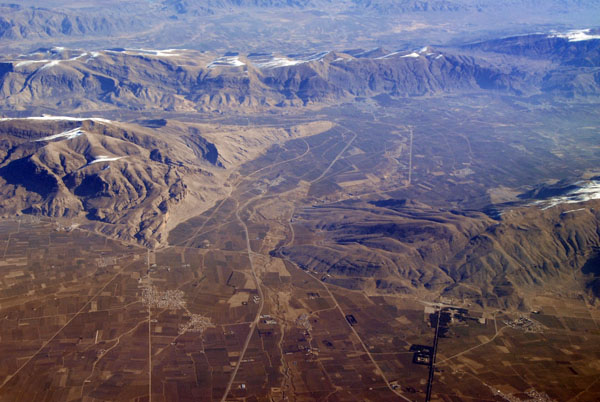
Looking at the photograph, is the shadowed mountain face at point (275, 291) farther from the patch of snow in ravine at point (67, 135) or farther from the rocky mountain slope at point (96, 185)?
the patch of snow in ravine at point (67, 135)

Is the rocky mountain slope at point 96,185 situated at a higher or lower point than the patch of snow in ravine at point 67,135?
lower

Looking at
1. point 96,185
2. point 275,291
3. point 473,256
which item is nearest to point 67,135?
point 96,185

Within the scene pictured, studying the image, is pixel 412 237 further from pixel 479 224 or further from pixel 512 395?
pixel 512 395

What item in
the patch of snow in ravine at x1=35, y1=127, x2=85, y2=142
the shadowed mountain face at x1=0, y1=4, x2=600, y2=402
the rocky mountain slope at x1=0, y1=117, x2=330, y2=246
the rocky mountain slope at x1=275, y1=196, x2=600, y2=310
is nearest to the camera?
the shadowed mountain face at x1=0, y1=4, x2=600, y2=402

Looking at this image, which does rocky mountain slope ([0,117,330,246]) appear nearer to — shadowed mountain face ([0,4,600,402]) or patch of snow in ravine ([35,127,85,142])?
patch of snow in ravine ([35,127,85,142])

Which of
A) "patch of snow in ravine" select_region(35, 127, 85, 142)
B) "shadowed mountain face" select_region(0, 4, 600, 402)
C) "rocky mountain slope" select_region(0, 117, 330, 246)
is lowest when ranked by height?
"shadowed mountain face" select_region(0, 4, 600, 402)

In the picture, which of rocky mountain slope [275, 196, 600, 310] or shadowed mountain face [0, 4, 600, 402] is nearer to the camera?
shadowed mountain face [0, 4, 600, 402]

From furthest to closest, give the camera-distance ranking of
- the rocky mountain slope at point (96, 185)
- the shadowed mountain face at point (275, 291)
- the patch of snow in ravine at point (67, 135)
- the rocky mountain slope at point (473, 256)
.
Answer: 1. the patch of snow in ravine at point (67, 135)
2. the rocky mountain slope at point (96, 185)
3. the rocky mountain slope at point (473, 256)
4. the shadowed mountain face at point (275, 291)

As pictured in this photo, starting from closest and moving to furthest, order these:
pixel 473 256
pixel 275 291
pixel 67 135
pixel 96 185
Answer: pixel 275 291, pixel 473 256, pixel 96 185, pixel 67 135

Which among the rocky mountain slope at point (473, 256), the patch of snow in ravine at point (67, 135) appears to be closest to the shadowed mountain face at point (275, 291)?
the rocky mountain slope at point (473, 256)

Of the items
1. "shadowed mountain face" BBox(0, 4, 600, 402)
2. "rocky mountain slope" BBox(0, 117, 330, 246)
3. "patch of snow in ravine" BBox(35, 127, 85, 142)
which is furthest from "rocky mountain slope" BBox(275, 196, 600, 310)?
"patch of snow in ravine" BBox(35, 127, 85, 142)

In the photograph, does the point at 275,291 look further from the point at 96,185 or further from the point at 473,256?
the point at 96,185

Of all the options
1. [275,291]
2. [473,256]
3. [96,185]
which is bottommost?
[275,291]
